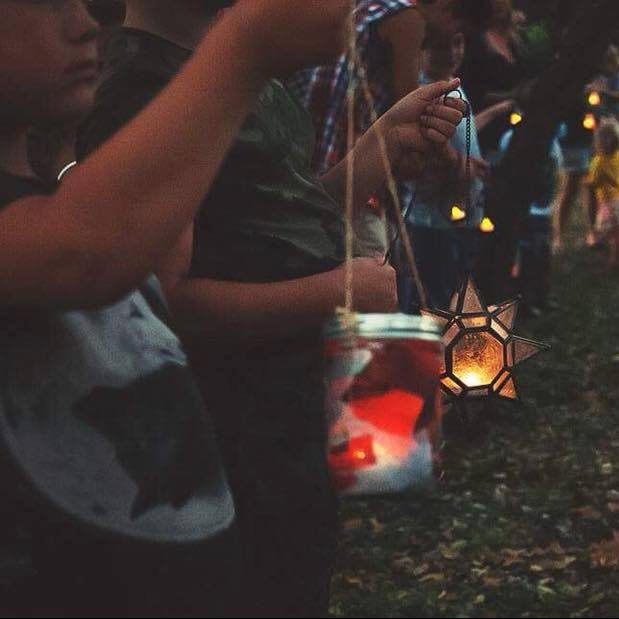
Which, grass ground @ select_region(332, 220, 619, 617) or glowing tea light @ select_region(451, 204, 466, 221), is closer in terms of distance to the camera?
glowing tea light @ select_region(451, 204, 466, 221)

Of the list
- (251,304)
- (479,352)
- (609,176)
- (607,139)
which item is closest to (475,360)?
(479,352)

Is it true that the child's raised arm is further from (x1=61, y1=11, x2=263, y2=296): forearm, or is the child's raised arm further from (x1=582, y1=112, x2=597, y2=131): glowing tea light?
(x1=582, y1=112, x2=597, y2=131): glowing tea light

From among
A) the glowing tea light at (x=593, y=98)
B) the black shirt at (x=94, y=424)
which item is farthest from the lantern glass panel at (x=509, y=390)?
the glowing tea light at (x=593, y=98)

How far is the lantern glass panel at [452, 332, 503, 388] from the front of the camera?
9.95 feet

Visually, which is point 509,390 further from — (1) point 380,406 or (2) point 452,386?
(1) point 380,406

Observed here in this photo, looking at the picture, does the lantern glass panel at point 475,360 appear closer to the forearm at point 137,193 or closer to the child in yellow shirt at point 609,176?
the forearm at point 137,193

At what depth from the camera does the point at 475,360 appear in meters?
3.05

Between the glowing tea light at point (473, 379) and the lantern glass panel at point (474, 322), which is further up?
the lantern glass panel at point (474, 322)

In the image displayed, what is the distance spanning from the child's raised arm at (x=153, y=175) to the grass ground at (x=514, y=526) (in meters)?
3.59

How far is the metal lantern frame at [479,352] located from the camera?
118 inches

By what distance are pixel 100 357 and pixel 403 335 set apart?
0.38 m

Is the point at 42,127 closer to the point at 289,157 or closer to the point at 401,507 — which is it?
the point at 289,157

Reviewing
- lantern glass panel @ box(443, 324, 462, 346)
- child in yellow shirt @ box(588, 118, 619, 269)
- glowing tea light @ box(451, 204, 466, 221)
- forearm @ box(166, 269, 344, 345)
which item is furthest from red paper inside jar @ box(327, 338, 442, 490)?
child in yellow shirt @ box(588, 118, 619, 269)

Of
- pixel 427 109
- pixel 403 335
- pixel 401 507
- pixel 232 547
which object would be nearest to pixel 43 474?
pixel 232 547
